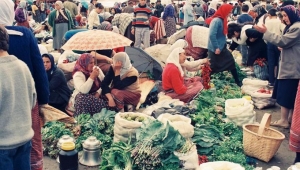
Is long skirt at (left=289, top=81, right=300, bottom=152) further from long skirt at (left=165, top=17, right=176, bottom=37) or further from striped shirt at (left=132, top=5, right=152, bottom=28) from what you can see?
long skirt at (left=165, top=17, right=176, bottom=37)

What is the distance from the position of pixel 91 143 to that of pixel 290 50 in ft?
9.61

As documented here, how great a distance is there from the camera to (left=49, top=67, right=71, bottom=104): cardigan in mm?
5755

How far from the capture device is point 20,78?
2.78m

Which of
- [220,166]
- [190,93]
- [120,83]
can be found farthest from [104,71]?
[220,166]

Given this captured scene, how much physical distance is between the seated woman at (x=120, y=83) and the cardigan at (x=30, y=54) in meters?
2.48

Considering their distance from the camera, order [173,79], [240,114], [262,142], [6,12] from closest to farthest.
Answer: [6,12] < [262,142] < [240,114] < [173,79]

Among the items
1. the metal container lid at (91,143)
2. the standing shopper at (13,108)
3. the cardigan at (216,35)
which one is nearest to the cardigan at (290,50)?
the cardigan at (216,35)

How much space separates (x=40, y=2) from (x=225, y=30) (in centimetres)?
1359

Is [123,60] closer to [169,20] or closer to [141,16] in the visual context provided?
[141,16]

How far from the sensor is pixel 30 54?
129 inches

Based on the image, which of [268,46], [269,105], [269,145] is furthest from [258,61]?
[269,145]

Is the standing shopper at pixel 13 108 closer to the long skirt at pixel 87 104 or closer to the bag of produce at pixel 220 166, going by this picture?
the bag of produce at pixel 220 166

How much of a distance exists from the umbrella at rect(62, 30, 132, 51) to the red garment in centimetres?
A: 77

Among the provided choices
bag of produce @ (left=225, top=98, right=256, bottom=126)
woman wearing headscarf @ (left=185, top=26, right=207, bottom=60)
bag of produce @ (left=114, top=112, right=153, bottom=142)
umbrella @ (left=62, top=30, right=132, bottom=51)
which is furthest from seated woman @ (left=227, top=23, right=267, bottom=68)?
bag of produce @ (left=114, top=112, right=153, bottom=142)
